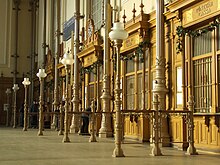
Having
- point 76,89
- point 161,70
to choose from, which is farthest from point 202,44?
point 76,89

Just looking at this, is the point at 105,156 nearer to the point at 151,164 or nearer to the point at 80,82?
the point at 151,164

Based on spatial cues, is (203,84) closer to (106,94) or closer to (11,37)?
(106,94)

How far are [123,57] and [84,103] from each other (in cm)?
536

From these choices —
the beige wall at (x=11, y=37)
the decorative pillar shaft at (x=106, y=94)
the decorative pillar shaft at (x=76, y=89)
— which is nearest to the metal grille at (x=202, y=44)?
the decorative pillar shaft at (x=106, y=94)

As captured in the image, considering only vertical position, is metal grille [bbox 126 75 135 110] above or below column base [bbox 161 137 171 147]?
above

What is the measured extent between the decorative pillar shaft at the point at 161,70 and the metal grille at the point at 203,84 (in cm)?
95

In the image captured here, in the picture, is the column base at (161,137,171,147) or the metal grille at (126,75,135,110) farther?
the metal grille at (126,75,135,110)

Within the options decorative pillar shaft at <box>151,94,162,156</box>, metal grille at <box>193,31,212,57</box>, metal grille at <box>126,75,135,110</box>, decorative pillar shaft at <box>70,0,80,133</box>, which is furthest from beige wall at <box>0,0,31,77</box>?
decorative pillar shaft at <box>151,94,162,156</box>

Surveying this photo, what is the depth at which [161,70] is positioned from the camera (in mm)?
11672

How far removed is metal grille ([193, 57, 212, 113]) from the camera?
412 inches

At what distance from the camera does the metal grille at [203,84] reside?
1045 cm

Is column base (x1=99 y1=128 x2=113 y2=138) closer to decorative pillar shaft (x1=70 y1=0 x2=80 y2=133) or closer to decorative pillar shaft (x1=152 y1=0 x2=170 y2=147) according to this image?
decorative pillar shaft (x1=70 y1=0 x2=80 y2=133)

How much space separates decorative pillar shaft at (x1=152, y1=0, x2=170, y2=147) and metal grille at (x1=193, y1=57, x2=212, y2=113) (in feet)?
3.10

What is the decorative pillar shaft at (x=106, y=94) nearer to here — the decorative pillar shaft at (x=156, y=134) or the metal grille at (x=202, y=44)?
the metal grille at (x=202, y=44)
